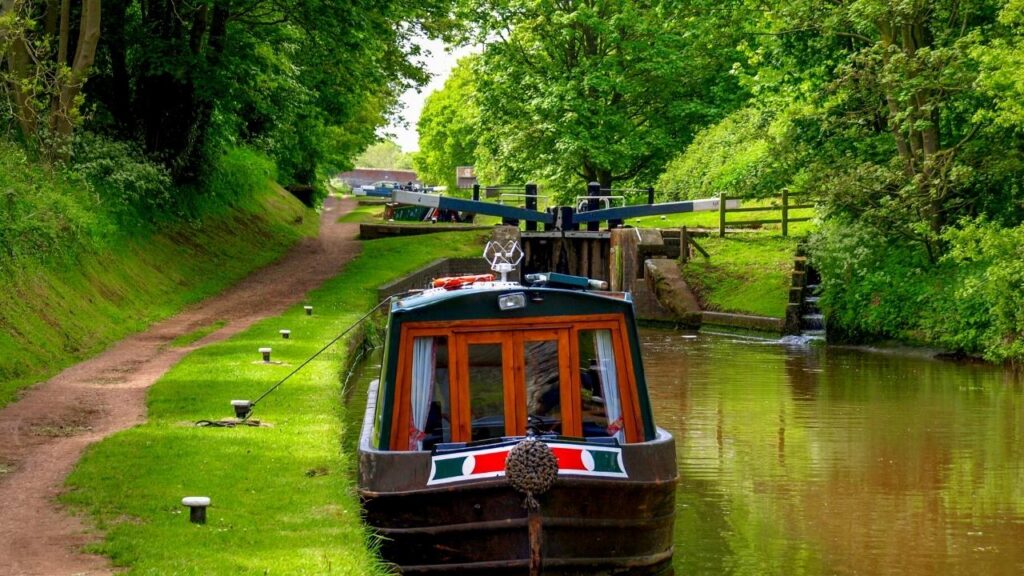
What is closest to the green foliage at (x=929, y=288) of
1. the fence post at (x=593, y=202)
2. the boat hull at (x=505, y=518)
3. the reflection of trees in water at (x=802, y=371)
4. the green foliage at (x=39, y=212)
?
the reflection of trees in water at (x=802, y=371)

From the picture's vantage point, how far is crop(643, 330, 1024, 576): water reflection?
41.2 feet

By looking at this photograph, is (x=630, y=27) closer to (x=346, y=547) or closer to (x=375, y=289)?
(x=375, y=289)

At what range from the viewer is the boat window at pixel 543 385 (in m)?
11.4

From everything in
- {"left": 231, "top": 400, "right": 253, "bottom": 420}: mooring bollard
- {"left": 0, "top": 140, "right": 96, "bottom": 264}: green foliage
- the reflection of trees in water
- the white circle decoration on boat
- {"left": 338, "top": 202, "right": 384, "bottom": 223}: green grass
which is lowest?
the reflection of trees in water

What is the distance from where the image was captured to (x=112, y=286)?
24.7 metres

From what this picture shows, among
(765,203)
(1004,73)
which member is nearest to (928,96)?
(1004,73)

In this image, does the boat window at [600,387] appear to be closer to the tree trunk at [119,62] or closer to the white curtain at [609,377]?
the white curtain at [609,377]

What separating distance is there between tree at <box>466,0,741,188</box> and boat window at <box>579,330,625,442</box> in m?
34.4

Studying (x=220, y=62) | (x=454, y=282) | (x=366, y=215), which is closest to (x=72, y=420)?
(x=454, y=282)

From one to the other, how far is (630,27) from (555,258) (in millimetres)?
11581

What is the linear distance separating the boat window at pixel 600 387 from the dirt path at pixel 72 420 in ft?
13.6

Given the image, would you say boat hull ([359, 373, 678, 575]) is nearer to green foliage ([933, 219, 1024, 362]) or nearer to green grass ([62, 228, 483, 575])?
green grass ([62, 228, 483, 575])

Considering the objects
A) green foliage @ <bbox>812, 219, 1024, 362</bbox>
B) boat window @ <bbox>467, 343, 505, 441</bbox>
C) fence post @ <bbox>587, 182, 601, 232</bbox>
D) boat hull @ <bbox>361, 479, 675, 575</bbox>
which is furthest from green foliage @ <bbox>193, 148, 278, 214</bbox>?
boat hull @ <bbox>361, 479, 675, 575</bbox>

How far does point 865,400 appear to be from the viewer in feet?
71.5
